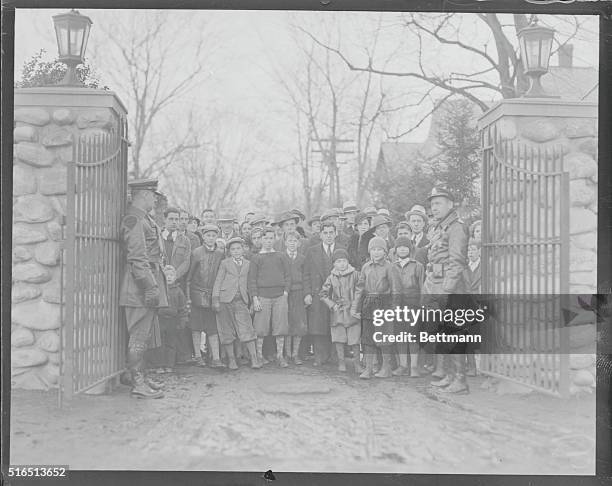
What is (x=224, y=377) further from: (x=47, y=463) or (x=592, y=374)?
(x=592, y=374)

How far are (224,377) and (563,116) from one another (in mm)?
2513

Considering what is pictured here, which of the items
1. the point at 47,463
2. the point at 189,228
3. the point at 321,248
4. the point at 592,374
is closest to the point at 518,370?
the point at 592,374

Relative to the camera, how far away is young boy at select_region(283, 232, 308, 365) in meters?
3.77

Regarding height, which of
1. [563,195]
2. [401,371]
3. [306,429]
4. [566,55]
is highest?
[566,55]

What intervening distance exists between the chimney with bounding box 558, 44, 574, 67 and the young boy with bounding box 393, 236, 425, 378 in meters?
1.38

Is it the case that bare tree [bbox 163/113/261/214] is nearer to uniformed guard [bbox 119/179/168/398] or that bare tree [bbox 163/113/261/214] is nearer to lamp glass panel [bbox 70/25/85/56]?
uniformed guard [bbox 119/179/168/398]

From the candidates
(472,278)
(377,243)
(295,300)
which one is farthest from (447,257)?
(295,300)

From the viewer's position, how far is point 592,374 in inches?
148

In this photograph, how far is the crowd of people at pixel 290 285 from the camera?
374 centimetres

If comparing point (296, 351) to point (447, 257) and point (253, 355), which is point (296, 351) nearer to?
point (253, 355)

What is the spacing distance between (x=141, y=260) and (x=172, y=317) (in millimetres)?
382

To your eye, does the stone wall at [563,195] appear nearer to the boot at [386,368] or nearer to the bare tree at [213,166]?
the boot at [386,368]

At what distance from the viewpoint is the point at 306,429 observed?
3.67 metres

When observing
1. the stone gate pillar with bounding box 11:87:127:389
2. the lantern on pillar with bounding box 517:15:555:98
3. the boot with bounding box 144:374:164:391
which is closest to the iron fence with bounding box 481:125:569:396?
the lantern on pillar with bounding box 517:15:555:98
